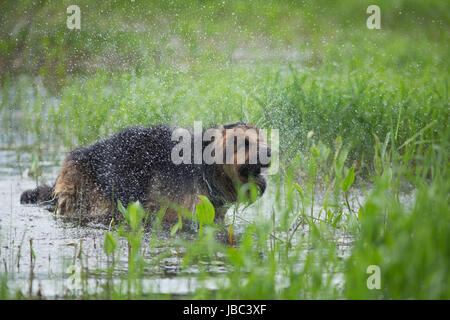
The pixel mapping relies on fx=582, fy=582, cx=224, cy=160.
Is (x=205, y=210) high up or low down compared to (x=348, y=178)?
down

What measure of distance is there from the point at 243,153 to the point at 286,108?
231 centimetres

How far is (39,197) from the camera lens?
661cm

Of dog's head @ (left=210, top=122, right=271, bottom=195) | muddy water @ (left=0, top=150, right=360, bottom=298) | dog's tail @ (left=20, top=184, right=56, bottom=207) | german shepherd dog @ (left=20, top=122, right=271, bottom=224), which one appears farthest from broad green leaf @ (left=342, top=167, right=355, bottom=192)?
dog's tail @ (left=20, top=184, right=56, bottom=207)

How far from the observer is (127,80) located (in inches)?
357

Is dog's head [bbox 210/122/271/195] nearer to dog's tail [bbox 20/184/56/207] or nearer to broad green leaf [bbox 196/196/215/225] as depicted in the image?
broad green leaf [bbox 196/196/215/225]

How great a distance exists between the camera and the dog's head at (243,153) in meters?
5.27

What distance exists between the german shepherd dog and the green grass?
0.42 m

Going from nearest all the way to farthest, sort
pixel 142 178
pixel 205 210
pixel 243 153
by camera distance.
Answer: pixel 205 210 < pixel 243 153 < pixel 142 178

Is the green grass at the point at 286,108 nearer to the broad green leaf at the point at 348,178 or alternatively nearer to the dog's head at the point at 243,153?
the broad green leaf at the point at 348,178

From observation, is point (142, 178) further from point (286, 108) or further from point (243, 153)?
point (286, 108)

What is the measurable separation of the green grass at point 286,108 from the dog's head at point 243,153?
306mm

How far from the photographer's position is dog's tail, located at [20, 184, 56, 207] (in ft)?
21.5

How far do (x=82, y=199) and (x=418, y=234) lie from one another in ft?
13.4

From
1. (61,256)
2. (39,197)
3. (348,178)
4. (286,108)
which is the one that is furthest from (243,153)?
(39,197)
